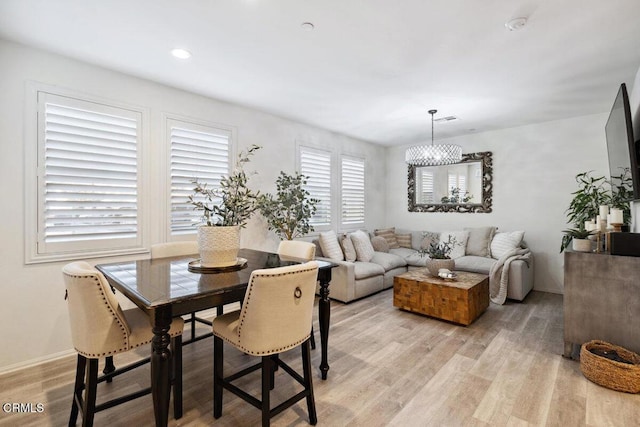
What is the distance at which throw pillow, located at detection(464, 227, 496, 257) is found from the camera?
189 inches

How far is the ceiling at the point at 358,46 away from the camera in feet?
6.63

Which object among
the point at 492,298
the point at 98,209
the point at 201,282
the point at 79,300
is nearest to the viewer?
the point at 79,300

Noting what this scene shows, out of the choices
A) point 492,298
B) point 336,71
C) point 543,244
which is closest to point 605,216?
point 492,298

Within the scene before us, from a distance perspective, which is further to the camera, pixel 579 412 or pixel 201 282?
pixel 579 412

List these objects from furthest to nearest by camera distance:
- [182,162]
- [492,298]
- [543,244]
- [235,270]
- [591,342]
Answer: [543,244], [492,298], [182,162], [591,342], [235,270]

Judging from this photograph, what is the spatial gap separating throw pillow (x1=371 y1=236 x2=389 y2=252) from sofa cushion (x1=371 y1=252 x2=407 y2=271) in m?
0.16

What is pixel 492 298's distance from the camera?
4.06 m

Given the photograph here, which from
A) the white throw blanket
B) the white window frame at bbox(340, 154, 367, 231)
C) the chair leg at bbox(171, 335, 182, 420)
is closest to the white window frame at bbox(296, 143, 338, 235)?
the white window frame at bbox(340, 154, 367, 231)

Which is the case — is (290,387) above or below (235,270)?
below

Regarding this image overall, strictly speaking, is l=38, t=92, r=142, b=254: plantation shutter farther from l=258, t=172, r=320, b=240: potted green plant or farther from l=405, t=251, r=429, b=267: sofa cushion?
l=405, t=251, r=429, b=267: sofa cushion

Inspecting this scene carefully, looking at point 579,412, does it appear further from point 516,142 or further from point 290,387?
point 516,142

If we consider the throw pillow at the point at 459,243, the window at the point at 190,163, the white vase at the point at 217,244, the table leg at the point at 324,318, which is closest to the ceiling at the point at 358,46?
the window at the point at 190,163

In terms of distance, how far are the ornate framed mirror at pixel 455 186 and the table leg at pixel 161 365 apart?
517cm

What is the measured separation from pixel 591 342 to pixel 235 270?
109 inches
